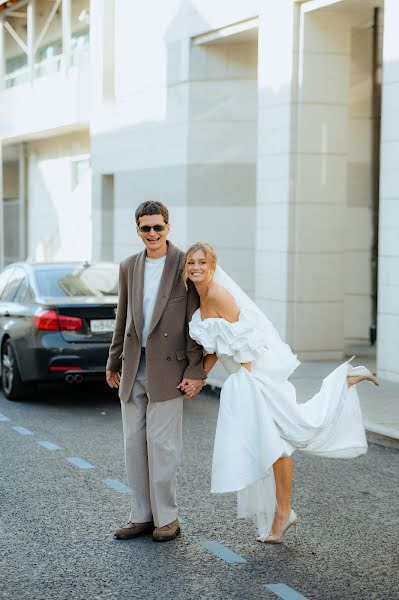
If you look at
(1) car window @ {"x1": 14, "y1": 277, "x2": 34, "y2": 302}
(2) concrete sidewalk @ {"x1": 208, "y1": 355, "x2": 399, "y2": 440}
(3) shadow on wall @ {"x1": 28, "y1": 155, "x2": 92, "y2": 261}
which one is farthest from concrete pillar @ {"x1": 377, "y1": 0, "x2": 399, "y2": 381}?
(3) shadow on wall @ {"x1": 28, "y1": 155, "x2": 92, "y2": 261}

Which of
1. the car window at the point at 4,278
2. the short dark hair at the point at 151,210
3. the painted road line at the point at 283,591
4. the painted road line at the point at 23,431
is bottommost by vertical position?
the painted road line at the point at 23,431

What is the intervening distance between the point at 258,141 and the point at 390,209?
346cm

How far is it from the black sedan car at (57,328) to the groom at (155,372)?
16.1 ft

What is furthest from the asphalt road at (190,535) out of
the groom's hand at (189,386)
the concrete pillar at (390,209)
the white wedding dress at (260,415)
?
the concrete pillar at (390,209)

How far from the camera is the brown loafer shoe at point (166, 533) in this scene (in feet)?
20.1

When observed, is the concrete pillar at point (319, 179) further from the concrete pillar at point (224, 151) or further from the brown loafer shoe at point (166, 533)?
the brown loafer shoe at point (166, 533)

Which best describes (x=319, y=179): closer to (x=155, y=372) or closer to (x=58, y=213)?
(x=155, y=372)

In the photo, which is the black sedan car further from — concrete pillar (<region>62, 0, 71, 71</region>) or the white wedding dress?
concrete pillar (<region>62, 0, 71, 71</region>)

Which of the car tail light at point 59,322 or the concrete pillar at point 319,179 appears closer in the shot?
the car tail light at point 59,322

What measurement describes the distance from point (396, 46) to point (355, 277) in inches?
221

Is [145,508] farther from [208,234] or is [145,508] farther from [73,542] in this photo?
[208,234]

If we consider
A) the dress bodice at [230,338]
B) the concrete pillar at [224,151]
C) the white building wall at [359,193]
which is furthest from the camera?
the concrete pillar at [224,151]

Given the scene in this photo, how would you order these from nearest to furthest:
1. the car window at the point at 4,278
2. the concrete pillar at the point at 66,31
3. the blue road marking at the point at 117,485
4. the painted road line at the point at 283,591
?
the painted road line at the point at 283,591
the blue road marking at the point at 117,485
the car window at the point at 4,278
the concrete pillar at the point at 66,31

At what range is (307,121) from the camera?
49.1 feet
